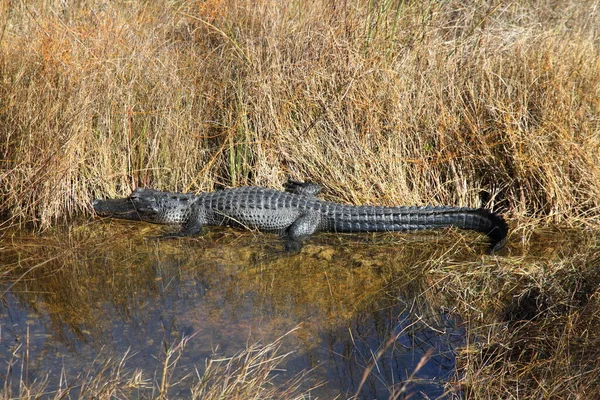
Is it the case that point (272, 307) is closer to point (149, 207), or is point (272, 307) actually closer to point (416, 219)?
point (416, 219)

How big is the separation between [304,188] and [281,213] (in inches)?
15.7

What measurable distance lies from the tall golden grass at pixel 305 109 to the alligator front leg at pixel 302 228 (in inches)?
17.4

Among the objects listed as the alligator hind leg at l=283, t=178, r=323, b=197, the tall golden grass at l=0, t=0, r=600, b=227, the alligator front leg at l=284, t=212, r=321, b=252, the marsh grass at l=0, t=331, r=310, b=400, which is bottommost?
the marsh grass at l=0, t=331, r=310, b=400

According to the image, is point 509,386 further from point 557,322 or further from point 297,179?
point 297,179

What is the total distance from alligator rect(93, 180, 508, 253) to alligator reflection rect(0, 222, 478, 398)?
13cm

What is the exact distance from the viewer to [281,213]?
5.45 m

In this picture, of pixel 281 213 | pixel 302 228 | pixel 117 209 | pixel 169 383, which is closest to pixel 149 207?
pixel 117 209

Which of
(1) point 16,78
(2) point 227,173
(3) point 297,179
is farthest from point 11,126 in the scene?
(3) point 297,179

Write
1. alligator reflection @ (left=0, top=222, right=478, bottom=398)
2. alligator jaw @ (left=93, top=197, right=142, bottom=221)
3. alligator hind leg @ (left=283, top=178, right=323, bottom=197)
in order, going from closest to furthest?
alligator reflection @ (left=0, top=222, right=478, bottom=398) → alligator jaw @ (left=93, top=197, right=142, bottom=221) → alligator hind leg @ (left=283, top=178, right=323, bottom=197)

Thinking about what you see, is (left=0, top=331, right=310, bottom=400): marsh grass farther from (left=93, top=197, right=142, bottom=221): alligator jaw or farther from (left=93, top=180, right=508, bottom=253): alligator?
(left=93, top=197, right=142, bottom=221): alligator jaw

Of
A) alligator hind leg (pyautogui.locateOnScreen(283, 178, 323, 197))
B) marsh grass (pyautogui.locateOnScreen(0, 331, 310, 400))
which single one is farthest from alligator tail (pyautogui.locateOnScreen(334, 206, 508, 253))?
marsh grass (pyautogui.locateOnScreen(0, 331, 310, 400))

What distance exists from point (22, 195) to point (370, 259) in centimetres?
255

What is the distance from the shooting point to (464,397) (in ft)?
10.6

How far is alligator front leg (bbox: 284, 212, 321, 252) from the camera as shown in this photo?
525 centimetres
